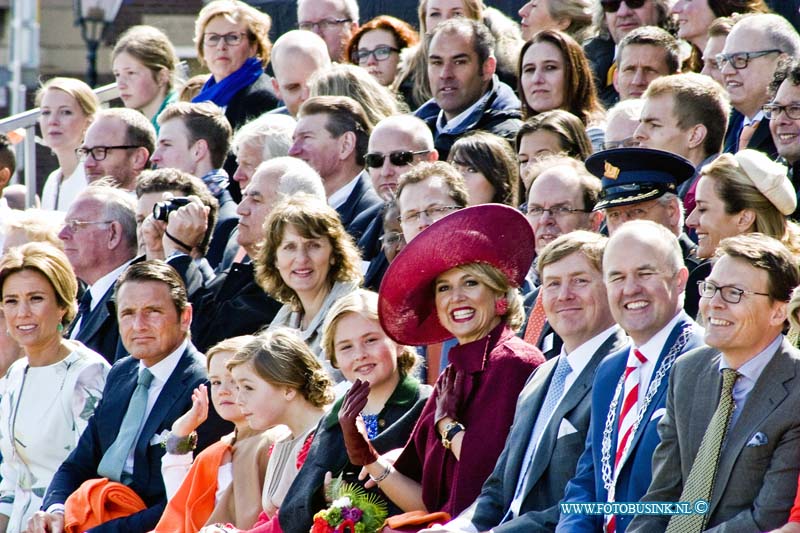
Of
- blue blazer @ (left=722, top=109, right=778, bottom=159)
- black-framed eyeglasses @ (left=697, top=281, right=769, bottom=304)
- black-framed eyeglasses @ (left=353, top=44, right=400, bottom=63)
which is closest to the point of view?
black-framed eyeglasses @ (left=697, top=281, right=769, bottom=304)

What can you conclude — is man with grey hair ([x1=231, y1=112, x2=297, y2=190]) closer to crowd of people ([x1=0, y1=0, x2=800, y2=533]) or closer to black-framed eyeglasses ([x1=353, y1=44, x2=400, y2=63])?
crowd of people ([x1=0, y1=0, x2=800, y2=533])

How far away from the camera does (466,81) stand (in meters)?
10.0

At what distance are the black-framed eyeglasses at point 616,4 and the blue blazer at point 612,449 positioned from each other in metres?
5.01

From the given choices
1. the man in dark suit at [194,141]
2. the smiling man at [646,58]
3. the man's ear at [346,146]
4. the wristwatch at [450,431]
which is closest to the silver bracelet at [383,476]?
the wristwatch at [450,431]

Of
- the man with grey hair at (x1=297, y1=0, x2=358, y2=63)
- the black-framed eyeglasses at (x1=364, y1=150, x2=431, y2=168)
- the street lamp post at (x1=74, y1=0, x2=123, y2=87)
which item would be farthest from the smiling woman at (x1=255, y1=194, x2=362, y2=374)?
the street lamp post at (x1=74, y1=0, x2=123, y2=87)

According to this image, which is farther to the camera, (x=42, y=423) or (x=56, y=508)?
(x=42, y=423)

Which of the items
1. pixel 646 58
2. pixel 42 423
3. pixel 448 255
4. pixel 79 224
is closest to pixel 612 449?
pixel 448 255

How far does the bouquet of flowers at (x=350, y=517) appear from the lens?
6.40 m

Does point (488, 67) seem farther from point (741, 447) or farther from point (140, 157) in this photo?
point (741, 447)

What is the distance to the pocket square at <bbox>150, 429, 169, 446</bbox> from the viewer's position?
7984 mm

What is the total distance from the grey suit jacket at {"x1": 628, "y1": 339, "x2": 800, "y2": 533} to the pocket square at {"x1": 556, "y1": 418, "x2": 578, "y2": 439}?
0.49 m

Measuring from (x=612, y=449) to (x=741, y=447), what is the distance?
606 millimetres

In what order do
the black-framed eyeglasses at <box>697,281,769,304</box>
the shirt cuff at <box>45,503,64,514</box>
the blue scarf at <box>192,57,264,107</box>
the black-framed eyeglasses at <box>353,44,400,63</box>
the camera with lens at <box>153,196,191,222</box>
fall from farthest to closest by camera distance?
1. the blue scarf at <box>192,57,264,107</box>
2. the black-framed eyeglasses at <box>353,44,400,63</box>
3. the camera with lens at <box>153,196,191,222</box>
4. the shirt cuff at <box>45,503,64,514</box>
5. the black-framed eyeglasses at <box>697,281,769,304</box>

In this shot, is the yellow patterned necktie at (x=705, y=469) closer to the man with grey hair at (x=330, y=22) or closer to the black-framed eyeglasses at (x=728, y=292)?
the black-framed eyeglasses at (x=728, y=292)
